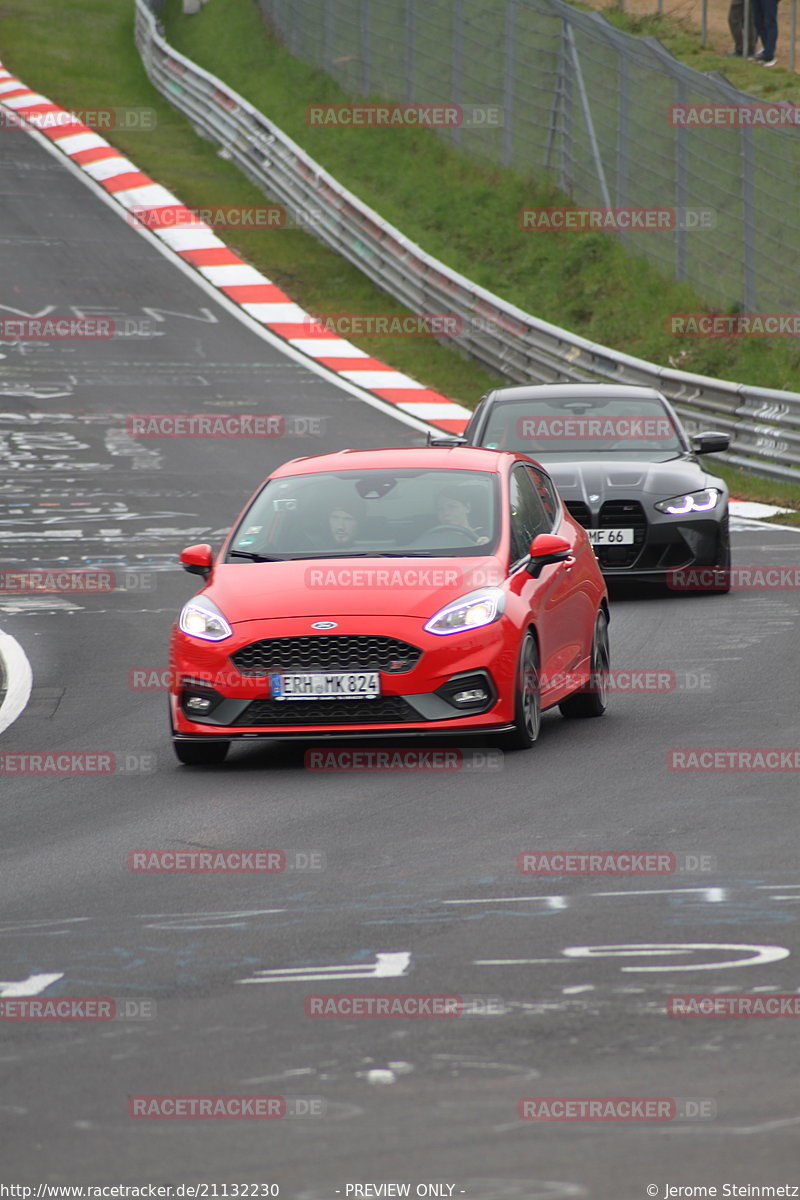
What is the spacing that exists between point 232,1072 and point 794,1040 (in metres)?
1.46

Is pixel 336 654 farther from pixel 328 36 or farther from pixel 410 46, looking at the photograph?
pixel 328 36

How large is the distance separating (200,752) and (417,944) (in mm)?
3875

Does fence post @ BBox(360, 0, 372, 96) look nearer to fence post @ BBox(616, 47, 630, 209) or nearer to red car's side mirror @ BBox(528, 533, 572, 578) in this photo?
fence post @ BBox(616, 47, 630, 209)

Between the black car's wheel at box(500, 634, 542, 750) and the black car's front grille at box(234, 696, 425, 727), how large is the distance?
0.51 m

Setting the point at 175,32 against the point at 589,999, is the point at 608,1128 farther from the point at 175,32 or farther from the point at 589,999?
the point at 175,32

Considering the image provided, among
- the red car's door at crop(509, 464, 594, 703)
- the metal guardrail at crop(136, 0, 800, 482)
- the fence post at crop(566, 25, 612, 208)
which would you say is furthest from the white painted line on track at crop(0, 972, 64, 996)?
the fence post at crop(566, 25, 612, 208)

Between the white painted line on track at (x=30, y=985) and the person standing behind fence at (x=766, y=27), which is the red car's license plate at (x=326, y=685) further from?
the person standing behind fence at (x=766, y=27)

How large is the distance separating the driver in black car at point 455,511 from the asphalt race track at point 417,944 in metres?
1.19

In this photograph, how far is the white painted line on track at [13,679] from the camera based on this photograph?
11.6m

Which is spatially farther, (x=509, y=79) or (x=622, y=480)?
(x=509, y=79)

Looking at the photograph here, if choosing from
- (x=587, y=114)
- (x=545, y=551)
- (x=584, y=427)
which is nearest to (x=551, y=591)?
(x=545, y=551)

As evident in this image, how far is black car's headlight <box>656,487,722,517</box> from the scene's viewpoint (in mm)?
15406

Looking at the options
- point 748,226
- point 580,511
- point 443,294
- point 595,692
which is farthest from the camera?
point 443,294

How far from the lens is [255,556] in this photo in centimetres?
1048
